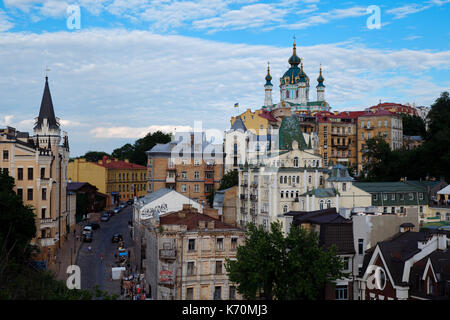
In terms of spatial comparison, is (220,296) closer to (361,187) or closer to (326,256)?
(326,256)

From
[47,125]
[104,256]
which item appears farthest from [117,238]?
[47,125]

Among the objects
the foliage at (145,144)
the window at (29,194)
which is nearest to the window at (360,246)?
the window at (29,194)

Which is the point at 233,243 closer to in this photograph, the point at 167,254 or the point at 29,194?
the point at 167,254

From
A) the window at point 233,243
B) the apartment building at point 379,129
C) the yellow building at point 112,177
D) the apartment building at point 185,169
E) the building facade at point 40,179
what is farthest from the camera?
the apartment building at point 379,129

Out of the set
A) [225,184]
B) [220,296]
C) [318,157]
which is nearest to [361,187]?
[318,157]

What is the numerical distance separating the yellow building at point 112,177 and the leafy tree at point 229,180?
114 feet

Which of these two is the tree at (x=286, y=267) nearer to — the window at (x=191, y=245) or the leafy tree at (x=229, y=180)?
the window at (x=191, y=245)

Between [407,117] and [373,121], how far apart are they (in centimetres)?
2374

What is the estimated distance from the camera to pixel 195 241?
1532 inches

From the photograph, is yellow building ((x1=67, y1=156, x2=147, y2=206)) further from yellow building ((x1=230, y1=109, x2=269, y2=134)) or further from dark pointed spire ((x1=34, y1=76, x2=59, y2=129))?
dark pointed spire ((x1=34, y1=76, x2=59, y2=129))

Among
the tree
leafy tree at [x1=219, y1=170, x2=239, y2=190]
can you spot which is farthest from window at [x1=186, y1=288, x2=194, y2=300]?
leafy tree at [x1=219, y1=170, x2=239, y2=190]

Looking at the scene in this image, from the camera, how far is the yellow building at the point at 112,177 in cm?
11162

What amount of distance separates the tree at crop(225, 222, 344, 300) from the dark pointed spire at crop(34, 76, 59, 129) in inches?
1690

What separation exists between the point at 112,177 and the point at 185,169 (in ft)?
92.2
